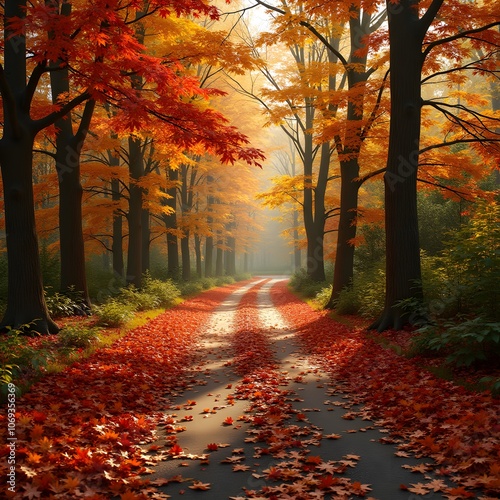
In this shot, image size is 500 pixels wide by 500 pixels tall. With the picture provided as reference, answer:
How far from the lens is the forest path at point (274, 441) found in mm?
3760

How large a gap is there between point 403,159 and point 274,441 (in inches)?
279

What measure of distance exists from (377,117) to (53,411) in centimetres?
1177

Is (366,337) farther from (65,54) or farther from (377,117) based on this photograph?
(65,54)

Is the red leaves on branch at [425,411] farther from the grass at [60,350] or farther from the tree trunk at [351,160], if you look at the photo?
the tree trunk at [351,160]

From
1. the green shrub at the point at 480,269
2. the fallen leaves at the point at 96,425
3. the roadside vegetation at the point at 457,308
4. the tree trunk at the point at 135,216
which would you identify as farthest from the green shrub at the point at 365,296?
the tree trunk at the point at 135,216

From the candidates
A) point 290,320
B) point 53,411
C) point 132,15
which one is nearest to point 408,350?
point 53,411

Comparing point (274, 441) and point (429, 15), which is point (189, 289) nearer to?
point (429, 15)

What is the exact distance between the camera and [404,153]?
9672mm

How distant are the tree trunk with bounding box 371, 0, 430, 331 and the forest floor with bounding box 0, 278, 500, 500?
5.26 feet

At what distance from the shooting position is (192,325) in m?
13.9

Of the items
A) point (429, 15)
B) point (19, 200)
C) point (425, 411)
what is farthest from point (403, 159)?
point (19, 200)

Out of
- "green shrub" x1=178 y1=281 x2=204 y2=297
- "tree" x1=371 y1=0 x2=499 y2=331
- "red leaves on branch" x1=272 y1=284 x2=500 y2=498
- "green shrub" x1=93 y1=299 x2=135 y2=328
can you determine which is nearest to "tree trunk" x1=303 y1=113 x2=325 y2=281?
"green shrub" x1=178 y1=281 x2=204 y2=297

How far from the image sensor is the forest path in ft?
12.3

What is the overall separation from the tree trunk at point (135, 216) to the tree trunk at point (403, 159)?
1049 cm
